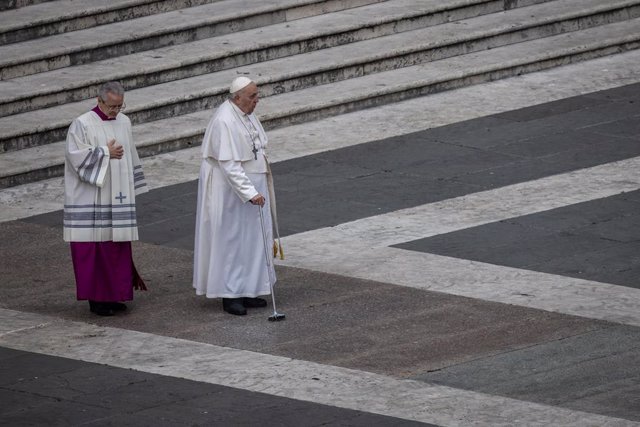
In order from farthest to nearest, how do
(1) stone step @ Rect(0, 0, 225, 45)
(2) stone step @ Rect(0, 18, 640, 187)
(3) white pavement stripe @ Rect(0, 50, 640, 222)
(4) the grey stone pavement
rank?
(1) stone step @ Rect(0, 0, 225, 45)
(2) stone step @ Rect(0, 18, 640, 187)
(3) white pavement stripe @ Rect(0, 50, 640, 222)
(4) the grey stone pavement

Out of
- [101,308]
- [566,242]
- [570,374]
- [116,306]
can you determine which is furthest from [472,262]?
[101,308]

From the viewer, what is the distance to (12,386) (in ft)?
31.8

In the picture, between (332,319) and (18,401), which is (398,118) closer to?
(332,319)

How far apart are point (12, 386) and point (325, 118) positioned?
7756 millimetres

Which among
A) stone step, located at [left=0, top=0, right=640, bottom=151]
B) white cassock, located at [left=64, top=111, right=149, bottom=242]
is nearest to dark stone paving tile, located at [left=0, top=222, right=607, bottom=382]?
white cassock, located at [left=64, top=111, right=149, bottom=242]

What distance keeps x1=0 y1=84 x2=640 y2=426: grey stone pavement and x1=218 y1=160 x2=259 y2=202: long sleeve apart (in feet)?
2.88

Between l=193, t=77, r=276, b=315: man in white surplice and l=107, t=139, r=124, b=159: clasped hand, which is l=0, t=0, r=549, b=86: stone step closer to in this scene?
l=107, t=139, r=124, b=159: clasped hand

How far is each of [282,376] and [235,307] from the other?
1.63m

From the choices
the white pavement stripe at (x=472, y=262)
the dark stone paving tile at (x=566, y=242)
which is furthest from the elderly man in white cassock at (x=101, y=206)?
the dark stone paving tile at (x=566, y=242)

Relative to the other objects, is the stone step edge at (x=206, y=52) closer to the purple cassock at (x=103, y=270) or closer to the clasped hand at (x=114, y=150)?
the clasped hand at (x=114, y=150)

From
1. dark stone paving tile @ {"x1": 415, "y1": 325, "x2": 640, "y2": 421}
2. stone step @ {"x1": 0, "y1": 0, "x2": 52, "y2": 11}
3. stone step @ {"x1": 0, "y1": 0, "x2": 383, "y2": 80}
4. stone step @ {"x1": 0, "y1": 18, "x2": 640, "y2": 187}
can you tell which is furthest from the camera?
stone step @ {"x1": 0, "y1": 0, "x2": 52, "y2": 11}

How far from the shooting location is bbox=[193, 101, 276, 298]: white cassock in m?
11.3

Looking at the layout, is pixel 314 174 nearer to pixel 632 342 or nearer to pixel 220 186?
pixel 220 186

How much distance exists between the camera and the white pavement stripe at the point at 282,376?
894 centimetres
